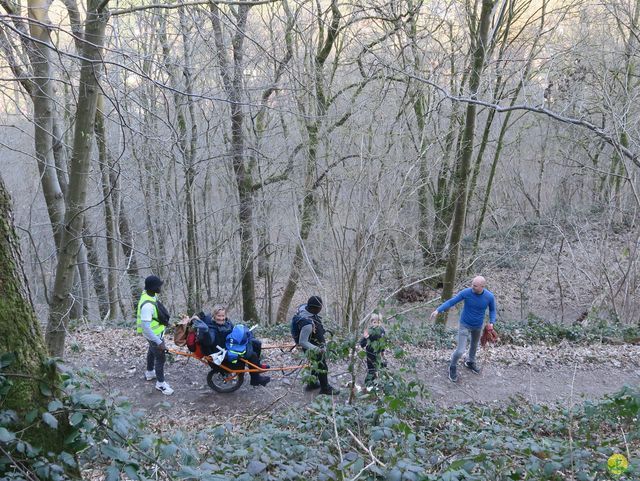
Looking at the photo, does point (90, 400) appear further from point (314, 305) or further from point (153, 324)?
point (153, 324)

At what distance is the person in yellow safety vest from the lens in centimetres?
721

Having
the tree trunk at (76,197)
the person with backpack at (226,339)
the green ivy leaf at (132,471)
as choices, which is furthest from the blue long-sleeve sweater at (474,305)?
the green ivy leaf at (132,471)

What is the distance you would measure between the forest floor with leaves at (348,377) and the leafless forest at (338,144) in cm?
124

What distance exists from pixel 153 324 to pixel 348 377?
3122 millimetres

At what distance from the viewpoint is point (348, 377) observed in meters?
8.41

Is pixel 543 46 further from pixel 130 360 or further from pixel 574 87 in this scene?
pixel 130 360

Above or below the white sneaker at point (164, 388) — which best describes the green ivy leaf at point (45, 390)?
above

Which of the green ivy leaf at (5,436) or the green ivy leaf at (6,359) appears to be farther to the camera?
the green ivy leaf at (6,359)

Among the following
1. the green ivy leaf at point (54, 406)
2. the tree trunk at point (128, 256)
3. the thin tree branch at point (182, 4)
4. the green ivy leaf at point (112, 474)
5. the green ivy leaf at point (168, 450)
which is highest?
the thin tree branch at point (182, 4)

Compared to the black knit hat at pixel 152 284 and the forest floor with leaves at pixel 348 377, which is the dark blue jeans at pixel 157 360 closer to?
the forest floor with leaves at pixel 348 377

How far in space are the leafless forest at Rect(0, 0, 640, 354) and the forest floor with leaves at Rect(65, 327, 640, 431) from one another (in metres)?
1.24

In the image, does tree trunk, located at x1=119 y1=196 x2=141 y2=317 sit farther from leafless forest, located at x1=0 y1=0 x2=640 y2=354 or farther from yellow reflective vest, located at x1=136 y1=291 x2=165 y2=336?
yellow reflective vest, located at x1=136 y1=291 x2=165 y2=336

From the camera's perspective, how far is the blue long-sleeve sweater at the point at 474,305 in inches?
327

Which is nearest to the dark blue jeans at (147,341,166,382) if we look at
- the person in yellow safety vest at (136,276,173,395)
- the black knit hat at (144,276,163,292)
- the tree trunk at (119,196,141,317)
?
the person in yellow safety vest at (136,276,173,395)
